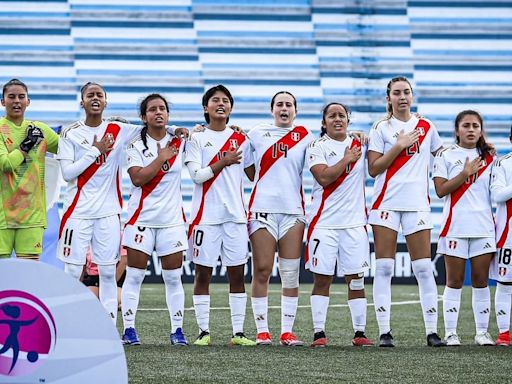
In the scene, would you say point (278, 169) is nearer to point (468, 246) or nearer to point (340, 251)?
point (340, 251)

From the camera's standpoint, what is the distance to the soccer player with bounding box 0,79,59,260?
6227mm

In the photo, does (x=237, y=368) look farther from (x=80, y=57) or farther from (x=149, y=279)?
(x=80, y=57)

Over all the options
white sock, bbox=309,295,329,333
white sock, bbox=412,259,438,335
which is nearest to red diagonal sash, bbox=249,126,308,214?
white sock, bbox=309,295,329,333

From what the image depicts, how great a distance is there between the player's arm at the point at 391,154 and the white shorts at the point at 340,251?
39 cm

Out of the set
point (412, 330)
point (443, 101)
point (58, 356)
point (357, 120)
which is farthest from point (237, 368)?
point (443, 101)

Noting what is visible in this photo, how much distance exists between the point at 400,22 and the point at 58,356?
45.0ft

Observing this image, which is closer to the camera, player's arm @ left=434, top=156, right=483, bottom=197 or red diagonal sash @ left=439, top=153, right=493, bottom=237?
player's arm @ left=434, top=156, right=483, bottom=197

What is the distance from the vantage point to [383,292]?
21.3 ft

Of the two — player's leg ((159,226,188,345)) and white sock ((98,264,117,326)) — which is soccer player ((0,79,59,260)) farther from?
player's leg ((159,226,188,345))

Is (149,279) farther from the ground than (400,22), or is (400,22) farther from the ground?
(400,22)

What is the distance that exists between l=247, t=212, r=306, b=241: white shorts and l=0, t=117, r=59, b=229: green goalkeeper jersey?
4.27 feet

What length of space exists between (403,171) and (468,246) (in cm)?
65

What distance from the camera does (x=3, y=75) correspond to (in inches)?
631

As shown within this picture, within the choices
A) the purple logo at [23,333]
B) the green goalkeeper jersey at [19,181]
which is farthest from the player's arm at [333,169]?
the purple logo at [23,333]
